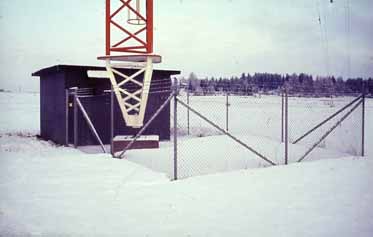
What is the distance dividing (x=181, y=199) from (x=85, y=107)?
31.1ft

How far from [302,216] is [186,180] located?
2696mm

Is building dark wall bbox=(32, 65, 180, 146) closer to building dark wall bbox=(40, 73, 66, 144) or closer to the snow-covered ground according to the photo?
building dark wall bbox=(40, 73, 66, 144)

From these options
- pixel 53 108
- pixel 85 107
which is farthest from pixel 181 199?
pixel 53 108

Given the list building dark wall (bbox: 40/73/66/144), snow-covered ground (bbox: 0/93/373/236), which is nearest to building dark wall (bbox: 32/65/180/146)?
building dark wall (bbox: 40/73/66/144)

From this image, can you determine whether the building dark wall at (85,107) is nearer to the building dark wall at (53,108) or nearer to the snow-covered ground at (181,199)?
the building dark wall at (53,108)

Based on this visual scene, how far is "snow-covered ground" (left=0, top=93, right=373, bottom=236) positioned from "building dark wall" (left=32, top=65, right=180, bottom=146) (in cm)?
462

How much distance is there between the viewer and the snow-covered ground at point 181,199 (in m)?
4.42

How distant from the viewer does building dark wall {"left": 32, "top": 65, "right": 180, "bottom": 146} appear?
1385 cm

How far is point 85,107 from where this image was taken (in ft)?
46.4

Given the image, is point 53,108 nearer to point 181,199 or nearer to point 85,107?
point 85,107

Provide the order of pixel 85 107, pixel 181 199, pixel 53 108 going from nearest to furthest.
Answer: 1. pixel 181 199
2. pixel 85 107
3. pixel 53 108

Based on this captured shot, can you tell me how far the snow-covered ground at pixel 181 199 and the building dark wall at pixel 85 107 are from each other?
15.2ft

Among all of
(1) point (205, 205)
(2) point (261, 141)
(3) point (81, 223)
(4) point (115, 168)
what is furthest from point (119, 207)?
(2) point (261, 141)

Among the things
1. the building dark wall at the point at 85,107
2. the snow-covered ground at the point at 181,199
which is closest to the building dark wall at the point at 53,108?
the building dark wall at the point at 85,107
